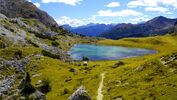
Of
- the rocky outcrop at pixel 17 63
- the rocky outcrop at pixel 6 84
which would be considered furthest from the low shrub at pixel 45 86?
the rocky outcrop at pixel 17 63

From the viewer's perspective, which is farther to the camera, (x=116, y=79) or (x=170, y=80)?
(x=116, y=79)

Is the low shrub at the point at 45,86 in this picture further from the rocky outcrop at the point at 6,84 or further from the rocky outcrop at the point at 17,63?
the rocky outcrop at the point at 17,63

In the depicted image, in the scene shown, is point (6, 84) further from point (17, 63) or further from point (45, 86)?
point (17, 63)

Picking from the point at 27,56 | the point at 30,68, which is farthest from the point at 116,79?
the point at 27,56

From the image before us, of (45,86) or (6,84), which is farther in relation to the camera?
(6,84)

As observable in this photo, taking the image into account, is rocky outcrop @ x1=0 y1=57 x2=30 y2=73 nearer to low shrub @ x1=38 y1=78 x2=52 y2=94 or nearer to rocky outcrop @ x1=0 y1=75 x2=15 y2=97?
rocky outcrop @ x1=0 y1=75 x2=15 y2=97

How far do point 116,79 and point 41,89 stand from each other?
18.1 metres

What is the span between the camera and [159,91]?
61281 millimetres

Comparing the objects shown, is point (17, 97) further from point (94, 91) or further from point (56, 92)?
point (94, 91)

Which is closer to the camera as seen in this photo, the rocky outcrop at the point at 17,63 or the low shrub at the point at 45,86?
the low shrub at the point at 45,86

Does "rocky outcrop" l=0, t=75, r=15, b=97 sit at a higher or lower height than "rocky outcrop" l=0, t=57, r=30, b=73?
lower

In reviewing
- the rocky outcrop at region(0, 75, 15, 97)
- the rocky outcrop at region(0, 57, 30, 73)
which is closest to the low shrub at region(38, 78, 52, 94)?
the rocky outcrop at region(0, 75, 15, 97)

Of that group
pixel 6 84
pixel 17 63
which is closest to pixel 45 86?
pixel 6 84

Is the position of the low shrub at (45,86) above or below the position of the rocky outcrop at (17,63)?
below
